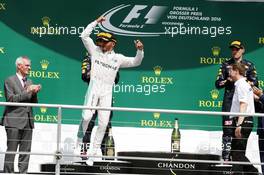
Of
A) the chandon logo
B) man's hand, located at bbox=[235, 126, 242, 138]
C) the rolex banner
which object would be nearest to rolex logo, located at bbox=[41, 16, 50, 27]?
the rolex banner

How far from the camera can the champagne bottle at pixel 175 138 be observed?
13.5 m

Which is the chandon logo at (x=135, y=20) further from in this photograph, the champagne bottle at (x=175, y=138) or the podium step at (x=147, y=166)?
the podium step at (x=147, y=166)

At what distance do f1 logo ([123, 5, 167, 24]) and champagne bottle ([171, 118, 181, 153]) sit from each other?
1778 mm

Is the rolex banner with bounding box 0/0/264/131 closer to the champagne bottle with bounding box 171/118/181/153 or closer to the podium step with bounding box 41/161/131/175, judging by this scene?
the champagne bottle with bounding box 171/118/181/153

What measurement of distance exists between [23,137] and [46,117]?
2028 mm

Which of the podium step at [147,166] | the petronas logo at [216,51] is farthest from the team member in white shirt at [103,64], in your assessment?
the podium step at [147,166]

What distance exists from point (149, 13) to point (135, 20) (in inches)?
9.3

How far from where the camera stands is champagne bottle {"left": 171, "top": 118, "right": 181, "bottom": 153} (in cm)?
1350

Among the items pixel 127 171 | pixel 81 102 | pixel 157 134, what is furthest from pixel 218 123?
pixel 127 171

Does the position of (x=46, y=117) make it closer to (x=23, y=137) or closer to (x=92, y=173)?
(x=23, y=137)

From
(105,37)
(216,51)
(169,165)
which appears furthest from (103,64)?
(169,165)

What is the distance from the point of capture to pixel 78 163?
12164 mm

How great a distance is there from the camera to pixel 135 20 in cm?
1492

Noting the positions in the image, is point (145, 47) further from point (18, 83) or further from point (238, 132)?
point (238, 132)
